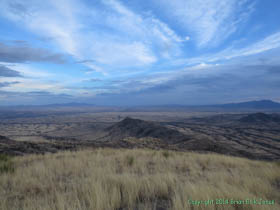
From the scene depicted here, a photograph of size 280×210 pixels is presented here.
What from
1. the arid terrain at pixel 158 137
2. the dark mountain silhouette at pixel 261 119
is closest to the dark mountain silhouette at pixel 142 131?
the arid terrain at pixel 158 137

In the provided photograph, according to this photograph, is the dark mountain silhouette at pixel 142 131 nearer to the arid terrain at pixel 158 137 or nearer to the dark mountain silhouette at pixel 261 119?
the arid terrain at pixel 158 137

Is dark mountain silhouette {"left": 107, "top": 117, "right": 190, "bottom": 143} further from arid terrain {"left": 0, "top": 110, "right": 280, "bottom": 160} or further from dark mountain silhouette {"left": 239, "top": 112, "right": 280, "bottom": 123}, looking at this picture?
dark mountain silhouette {"left": 239, "top": 112, "right": 280, "bottom": 123}

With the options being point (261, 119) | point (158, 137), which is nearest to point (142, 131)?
point (158, 137)

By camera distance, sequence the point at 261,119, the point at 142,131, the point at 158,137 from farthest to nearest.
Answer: the point at 261,119 → the point at 142,131 → the point at 158,137

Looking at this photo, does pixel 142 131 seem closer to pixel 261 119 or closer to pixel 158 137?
pixel 158 137

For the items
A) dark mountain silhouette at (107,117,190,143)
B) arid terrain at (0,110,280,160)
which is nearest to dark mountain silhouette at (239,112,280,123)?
arid terrain at (0,110,280,160)

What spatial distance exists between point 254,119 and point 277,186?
3771 inches

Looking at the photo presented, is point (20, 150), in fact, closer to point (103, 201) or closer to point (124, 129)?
point (103, 201)

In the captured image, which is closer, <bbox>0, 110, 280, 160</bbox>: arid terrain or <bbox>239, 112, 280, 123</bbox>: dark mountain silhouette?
<bbox>0, 110, 280, 160</bbox>: arid terrain

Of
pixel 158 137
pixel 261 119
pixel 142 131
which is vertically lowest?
pixel 158 137

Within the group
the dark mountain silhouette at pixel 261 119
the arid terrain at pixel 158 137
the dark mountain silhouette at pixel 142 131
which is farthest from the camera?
the dark mountain silhouette at pixel 261 119

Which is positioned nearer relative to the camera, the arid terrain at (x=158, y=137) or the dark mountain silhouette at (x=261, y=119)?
the arid terrain at (x=158, y=137)

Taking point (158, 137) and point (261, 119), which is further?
point (261, 119)

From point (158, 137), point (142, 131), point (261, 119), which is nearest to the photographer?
point (158, 137)
